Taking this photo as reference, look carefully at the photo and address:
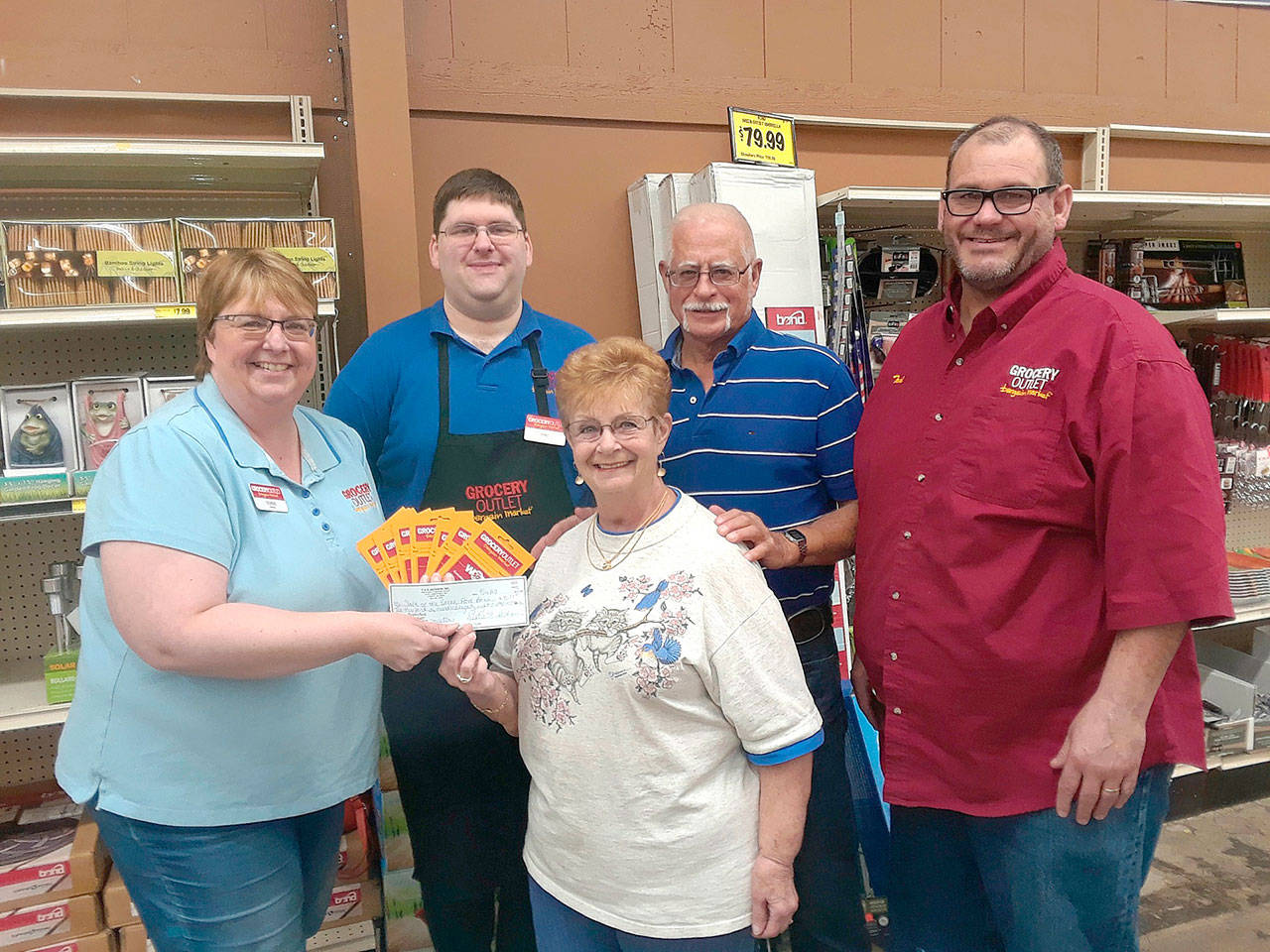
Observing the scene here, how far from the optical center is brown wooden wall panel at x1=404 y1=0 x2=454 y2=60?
3.10 meters

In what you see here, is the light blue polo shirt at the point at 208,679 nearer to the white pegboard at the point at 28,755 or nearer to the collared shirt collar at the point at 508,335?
the collared shirt collar at the point at 508,335

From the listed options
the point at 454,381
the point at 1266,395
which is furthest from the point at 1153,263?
the point at 454,381

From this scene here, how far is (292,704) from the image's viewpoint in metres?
1.48

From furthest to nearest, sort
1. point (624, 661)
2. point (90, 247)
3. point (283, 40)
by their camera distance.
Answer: point (283, 40) → point (90, 247) → point (624, 661)

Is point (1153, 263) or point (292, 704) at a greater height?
point (1153, 263)

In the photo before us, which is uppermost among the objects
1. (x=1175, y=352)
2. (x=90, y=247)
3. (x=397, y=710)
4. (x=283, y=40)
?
(x=283, y=40)

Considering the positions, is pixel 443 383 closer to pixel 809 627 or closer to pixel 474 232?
pixel 474 232

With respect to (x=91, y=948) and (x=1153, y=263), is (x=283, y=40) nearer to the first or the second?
(x=91, y=948)

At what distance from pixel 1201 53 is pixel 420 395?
425 cm

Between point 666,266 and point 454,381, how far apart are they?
563 mm

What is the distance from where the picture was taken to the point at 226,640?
1.31m

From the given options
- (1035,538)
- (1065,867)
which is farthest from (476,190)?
(1065,867)

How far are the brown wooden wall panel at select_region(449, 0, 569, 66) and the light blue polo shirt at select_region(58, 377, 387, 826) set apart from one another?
2.18m

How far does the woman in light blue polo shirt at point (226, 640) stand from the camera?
1.33 meters
